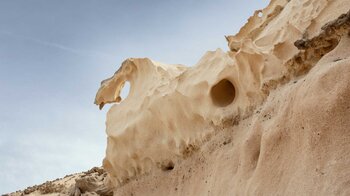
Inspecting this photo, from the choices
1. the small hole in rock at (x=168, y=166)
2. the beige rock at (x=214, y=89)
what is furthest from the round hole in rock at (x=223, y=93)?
the small hole in rock at (x=168, y=166)

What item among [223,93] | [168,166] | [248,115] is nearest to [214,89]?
[223,93]

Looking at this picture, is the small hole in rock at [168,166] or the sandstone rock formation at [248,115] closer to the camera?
the sandstone rock formation at [248,115]

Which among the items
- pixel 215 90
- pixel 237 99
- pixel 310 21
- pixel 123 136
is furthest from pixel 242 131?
pixel 123 136

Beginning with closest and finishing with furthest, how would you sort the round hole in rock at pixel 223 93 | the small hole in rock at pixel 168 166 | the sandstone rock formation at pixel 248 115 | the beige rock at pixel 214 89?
the sandstone rock formation at pixel 248 115 → the beige rock at pixel 214 89 → the round hole in rock at pixel 223 93 → the small hole in rock at pixel 168 166

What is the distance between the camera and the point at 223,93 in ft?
25.1

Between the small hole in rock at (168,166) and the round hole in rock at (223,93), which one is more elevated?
the round hole in rock at (223,93)

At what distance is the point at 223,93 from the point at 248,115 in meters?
0.95

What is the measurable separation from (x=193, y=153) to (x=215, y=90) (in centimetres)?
109

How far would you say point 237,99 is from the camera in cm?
709

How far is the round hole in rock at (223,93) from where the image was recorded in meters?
7.45

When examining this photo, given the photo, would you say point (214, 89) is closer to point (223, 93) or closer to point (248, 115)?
point (223, 93)

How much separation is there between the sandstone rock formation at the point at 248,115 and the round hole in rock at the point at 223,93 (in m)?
0.02

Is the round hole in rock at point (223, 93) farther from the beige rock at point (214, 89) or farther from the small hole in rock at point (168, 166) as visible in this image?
the small hole in rock at point (168, 166)

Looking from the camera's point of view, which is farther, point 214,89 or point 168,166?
point 168,166
